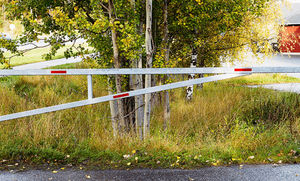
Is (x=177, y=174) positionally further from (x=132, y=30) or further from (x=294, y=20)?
(x=294, y=20)

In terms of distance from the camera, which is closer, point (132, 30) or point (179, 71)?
point (179, 71)

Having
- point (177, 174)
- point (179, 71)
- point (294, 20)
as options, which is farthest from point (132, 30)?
point (294, 20)

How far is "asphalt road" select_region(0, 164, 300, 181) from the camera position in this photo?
407 cm

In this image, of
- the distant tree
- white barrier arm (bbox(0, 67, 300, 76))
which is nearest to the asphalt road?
white barrier arm (bbox(0, 67, 300, 76))

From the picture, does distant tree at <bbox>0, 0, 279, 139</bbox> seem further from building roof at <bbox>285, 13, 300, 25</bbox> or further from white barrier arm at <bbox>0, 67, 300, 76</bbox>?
building roof at <bbox>285, 13, 300, 25</bbox>

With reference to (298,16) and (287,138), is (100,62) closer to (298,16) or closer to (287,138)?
(287,138)

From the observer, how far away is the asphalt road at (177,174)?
160 inches

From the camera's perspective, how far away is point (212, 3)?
8.78 metres

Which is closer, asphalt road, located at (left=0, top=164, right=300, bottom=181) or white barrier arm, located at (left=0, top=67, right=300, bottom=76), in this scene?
asphalt road, located at (left=0, top=164, right=300, bottom=181)

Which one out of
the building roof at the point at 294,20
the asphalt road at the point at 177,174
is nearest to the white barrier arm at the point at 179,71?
the asphalt road at the point at 177,174

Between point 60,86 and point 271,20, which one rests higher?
point 271,20

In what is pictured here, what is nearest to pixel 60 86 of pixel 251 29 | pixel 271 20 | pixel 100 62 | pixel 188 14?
pixel 100 62

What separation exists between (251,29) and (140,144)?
30.9 ft

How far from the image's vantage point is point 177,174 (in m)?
4.19
